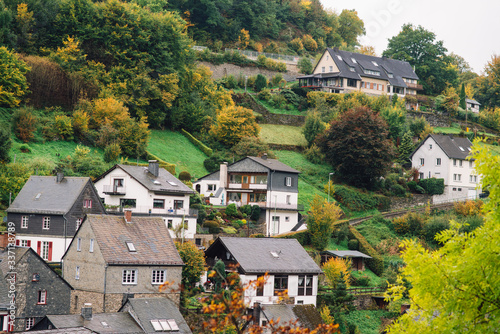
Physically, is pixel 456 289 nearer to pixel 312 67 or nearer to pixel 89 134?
pixel 89 134

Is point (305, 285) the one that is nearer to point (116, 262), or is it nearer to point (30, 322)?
point (116, 262)

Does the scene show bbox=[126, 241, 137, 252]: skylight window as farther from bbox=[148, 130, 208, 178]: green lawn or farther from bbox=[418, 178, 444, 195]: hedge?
bbox=[418, 178, 444, 195]: hedge

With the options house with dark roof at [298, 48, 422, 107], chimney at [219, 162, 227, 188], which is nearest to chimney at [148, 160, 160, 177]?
chimney at [219, 162, 227, 188]

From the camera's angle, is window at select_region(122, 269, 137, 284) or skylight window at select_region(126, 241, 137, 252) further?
skylight window at select_region(126, 241, 137, 252)

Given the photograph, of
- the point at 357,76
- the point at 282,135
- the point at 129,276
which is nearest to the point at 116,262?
the point at 129,276

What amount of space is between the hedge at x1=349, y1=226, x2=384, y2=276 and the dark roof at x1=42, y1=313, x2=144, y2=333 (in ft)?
87.2

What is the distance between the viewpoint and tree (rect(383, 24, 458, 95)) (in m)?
115

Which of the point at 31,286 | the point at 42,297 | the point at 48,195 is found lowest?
the point at 42,297

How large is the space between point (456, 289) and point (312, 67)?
103m

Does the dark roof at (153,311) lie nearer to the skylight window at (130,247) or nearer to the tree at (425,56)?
the skylight window at (130,247)

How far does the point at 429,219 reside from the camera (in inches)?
2559

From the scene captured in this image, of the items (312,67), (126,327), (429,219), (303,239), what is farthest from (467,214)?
(312,67)

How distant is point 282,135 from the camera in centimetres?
8544

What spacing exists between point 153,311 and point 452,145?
55.9 meters
